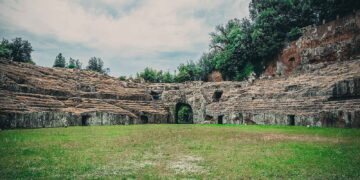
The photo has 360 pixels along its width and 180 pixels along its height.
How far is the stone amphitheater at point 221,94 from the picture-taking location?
78.1 feet

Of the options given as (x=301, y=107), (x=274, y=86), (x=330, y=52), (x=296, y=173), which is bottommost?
(x=296, y=173)

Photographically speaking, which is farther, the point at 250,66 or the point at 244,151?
the point at 250,66

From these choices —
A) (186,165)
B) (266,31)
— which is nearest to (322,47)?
(266,31)

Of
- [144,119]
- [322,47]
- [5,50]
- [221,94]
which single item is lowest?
[144,119]

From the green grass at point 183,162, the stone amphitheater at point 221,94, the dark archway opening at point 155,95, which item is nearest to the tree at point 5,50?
the stone amphitheater at point 221,94

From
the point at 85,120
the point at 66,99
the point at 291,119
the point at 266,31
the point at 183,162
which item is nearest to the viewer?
the point at 183,162

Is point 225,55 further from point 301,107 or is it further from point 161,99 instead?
point 301,107

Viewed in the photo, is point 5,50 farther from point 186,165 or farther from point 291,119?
point 186,165

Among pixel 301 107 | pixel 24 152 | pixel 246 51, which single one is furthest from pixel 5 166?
pixel 246 51

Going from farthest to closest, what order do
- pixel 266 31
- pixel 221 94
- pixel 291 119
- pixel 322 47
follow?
pixel 266 31
pixel 221 94
pixel 322 47
pixel 291 119

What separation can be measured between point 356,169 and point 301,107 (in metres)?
19.1

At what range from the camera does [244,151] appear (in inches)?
429

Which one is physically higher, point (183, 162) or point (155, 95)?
point (155, 95)

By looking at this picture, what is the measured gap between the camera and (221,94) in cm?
3991
